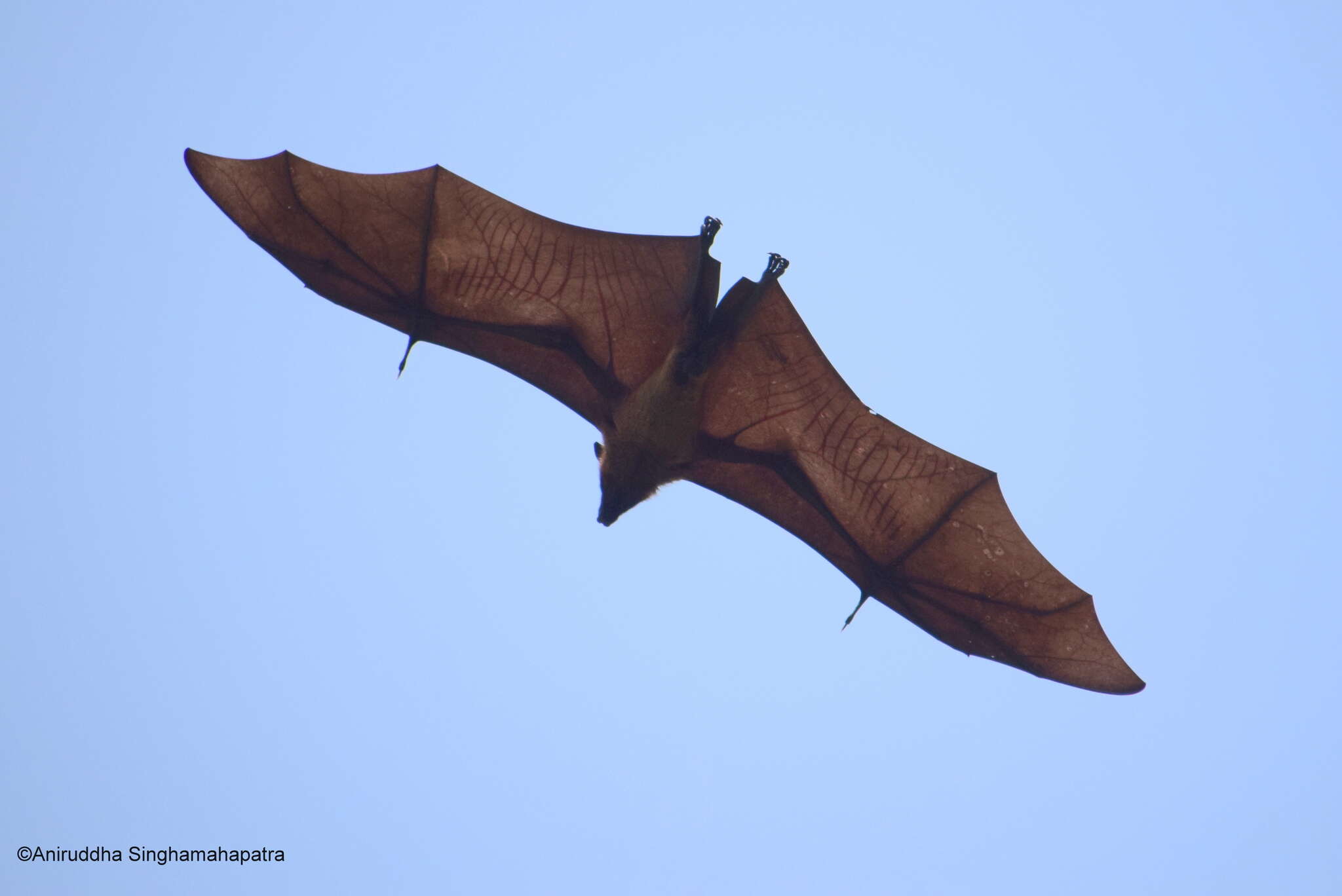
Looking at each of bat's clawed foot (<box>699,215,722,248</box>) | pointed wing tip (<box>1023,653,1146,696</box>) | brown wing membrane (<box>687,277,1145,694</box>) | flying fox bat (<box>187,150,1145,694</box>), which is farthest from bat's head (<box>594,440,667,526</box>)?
pointed wing tip (<box>1023,653,1146,696</box>)

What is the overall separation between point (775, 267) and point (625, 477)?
223 cm

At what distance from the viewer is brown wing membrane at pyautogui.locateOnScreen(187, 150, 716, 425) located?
292 inches

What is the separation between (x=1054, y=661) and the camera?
805 cm

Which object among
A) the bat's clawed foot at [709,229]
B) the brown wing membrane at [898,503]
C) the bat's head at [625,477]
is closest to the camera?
the bat's clawed foot at [709,229]

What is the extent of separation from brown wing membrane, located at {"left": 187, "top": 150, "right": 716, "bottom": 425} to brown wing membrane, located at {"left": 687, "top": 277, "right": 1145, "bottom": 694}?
2.65 ft

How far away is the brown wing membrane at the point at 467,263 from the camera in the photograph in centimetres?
742

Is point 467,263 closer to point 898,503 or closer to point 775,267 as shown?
point 775,267

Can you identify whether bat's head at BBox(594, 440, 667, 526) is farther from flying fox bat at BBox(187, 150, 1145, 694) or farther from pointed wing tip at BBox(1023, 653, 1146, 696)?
pointed wing tip at BBox(1023, 653, 1146, 696)

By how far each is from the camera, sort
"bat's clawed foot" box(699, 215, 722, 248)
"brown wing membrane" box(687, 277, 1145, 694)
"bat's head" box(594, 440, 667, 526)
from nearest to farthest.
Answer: "bat's clawed foot" box(699, 215, 722, 248) < "brown wing membrane" box(687, 277, 1145, 694) < "bat's head" box(594, 440, 667, 526)

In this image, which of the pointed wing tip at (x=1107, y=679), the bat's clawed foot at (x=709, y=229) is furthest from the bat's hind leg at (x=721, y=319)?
the pointed wing tip at (x=1107, y=679)

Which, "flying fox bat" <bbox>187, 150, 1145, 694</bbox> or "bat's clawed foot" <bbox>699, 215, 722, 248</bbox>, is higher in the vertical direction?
"bat's clawed foot" <bbox>699, 215, 722, 248</bbox>

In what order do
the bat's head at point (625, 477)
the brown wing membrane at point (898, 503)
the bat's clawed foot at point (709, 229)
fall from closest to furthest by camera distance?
the bat's clawed foot at point (709, 229)
the brown wing membrane at point (898, 503)
the bat's head at point (625, 477)

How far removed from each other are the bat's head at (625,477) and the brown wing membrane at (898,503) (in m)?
0.48

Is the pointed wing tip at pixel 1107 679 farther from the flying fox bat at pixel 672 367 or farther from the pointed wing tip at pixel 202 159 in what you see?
the pointed wing tip at pixel 202 159
